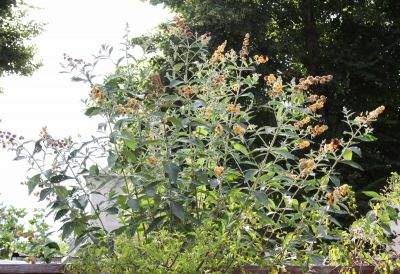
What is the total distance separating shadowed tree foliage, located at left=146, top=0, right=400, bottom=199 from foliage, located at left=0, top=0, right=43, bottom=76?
3.11 metres

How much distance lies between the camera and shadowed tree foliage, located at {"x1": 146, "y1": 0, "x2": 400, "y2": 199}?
1015cm

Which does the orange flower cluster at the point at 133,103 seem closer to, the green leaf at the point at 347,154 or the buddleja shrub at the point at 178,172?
the buddleja shrub at the point at 178,172

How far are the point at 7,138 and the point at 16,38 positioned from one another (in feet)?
32.9

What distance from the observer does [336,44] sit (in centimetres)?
1149

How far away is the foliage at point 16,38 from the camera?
38.5 ft

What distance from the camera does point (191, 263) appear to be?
2463mm

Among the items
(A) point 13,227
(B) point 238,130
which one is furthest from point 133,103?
(A) point 13,227

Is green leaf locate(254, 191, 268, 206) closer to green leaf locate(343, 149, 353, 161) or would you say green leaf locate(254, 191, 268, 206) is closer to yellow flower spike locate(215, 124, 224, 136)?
yellow flower spike locate(215, 124, 224, 136)

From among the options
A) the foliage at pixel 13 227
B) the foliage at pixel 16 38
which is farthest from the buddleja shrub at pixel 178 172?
the foliage at pixel 16 38

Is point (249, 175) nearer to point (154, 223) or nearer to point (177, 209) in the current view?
point (177, 209)

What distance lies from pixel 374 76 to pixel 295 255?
28.5 feet

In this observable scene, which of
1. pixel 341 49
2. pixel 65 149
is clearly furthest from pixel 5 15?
pixel 65 149

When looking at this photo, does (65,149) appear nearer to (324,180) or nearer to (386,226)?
(324,180)

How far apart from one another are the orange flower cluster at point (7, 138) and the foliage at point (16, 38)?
941cm
